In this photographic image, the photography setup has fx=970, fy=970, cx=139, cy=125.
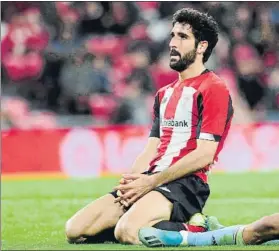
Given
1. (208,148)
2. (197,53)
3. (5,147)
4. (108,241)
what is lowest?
(5,147)

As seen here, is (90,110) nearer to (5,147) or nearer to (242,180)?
(5,147)

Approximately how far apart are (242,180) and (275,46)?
19.6 ft

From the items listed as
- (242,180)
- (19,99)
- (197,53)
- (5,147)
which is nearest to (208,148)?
(197,53)

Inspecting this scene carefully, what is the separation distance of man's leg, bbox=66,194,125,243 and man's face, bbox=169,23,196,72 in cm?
118

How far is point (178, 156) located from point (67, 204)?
3.69 meters

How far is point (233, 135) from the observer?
15719 mm

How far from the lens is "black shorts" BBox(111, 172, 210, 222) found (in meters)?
7.15

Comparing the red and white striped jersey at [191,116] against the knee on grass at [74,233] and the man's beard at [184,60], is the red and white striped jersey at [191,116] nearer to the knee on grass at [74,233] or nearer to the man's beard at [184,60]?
the man's beard at [184,60]

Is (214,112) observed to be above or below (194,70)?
below

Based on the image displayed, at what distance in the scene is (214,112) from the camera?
7.16 metres

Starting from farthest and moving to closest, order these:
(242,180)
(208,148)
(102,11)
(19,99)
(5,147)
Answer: (102,11), (19,99), (5,147), (242,180), (208,148)

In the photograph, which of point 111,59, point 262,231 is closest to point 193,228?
point 262,231

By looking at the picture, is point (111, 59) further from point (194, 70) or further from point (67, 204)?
point (194, 70)

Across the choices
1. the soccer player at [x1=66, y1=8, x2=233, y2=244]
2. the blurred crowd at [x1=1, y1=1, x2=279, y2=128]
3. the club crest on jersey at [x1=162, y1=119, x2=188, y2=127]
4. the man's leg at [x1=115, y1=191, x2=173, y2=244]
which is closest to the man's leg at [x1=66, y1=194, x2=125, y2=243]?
the soccer player at [x1=66, y1=8, x2=233, y2=244]
